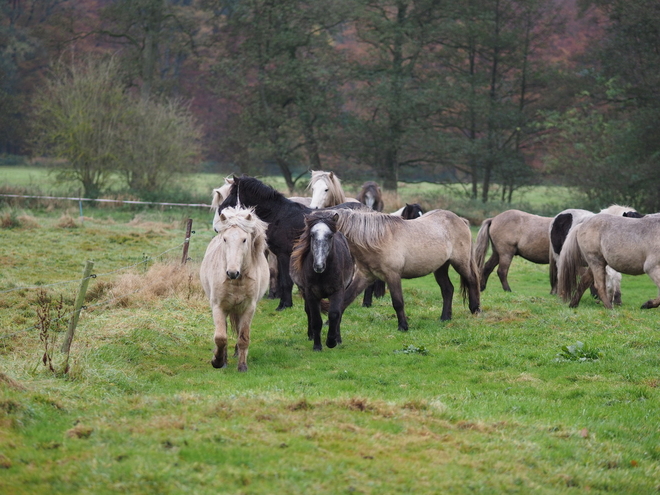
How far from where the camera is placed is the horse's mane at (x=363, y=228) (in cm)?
1006

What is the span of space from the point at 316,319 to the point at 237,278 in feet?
5.56

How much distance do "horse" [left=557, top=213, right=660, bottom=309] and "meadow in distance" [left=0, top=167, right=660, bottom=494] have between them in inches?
19.9

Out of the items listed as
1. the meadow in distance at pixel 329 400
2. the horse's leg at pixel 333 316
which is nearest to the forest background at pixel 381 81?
the meadow in distance at pixel 329 400

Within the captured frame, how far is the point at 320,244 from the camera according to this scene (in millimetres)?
8711

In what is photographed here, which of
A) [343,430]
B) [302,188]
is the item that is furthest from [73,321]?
[302,188]

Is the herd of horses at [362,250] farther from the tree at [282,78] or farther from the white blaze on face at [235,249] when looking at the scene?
the tree at [282,78]

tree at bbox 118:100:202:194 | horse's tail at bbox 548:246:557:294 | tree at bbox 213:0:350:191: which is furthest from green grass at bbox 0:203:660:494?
tree at bbox 213:0:350:191

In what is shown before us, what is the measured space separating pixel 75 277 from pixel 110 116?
51.6 feet

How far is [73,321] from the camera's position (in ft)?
23.5

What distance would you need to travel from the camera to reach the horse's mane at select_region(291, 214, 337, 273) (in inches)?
354

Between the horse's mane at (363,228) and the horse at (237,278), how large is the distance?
201 centimetres

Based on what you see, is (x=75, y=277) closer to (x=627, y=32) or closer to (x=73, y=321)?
(x=73, y=321)

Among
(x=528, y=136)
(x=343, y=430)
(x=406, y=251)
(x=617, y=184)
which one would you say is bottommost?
(x=343, y=430)

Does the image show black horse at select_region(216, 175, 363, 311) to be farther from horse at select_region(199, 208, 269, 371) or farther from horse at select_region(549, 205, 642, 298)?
horse at select_region(549, 205, 642, 298)
